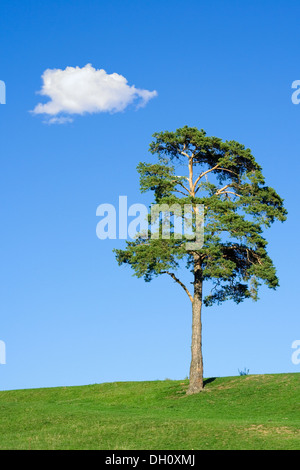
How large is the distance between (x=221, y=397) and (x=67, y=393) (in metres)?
12.4

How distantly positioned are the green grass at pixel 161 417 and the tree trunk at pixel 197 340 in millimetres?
819

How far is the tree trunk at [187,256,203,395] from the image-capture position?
36.4 meters

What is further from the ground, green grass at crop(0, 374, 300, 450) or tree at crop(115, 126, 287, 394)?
tree at crop(115, 126, 287, 394)

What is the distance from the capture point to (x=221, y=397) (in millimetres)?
33781

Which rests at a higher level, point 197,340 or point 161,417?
point 197,340

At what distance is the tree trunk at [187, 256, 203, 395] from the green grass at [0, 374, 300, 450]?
819 millimetres

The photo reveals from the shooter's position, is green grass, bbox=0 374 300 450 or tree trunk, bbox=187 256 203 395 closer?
green grass, bbox=0 374 300 450

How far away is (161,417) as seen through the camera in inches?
1024

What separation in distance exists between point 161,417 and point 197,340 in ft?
36.7

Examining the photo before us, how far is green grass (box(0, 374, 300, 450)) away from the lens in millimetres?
21047

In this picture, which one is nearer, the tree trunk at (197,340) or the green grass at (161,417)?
the green grass at (161,417)

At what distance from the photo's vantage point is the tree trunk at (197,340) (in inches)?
1432

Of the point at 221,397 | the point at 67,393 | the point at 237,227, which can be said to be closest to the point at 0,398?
the point at 67,393
